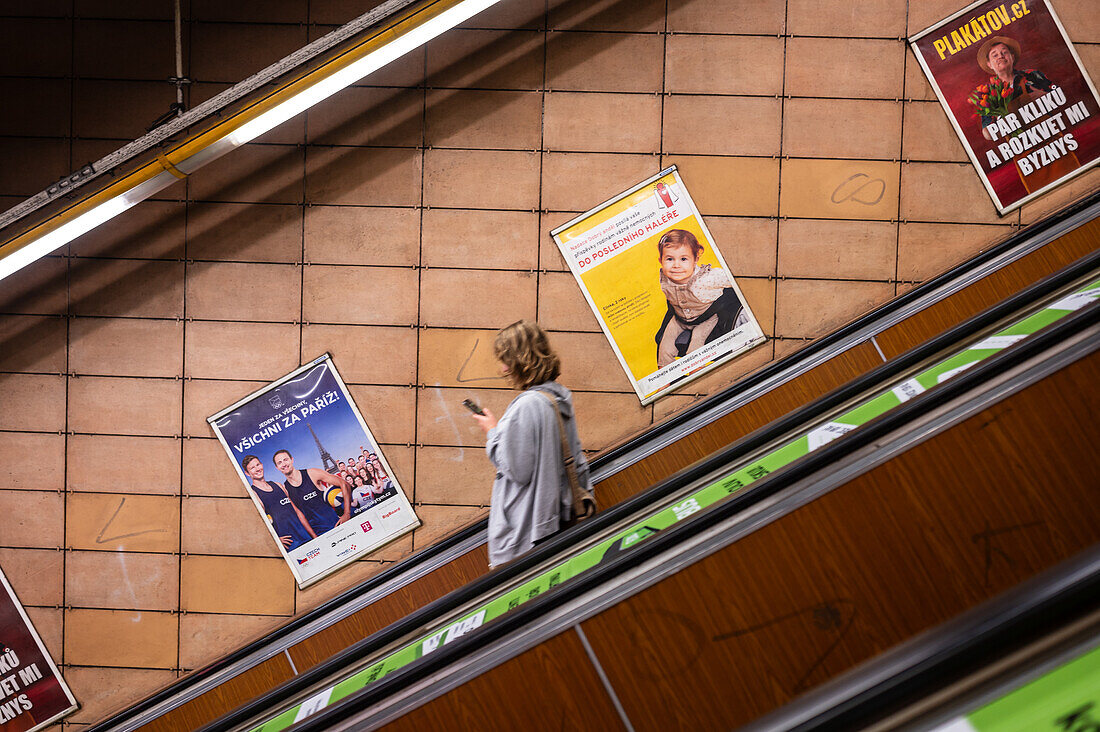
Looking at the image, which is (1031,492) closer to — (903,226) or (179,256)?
(903,226)

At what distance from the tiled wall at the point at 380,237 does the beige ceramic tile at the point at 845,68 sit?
16 millimetres

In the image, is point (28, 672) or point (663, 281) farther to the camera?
point (28, 672)

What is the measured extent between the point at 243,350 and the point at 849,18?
13.0ft

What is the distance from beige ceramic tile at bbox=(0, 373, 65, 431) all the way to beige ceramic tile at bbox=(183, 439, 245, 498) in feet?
2.58

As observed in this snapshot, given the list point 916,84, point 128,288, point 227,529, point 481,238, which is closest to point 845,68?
point 916,84

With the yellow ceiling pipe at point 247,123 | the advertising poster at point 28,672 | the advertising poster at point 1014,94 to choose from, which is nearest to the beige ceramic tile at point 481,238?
the yellow ceiling pipe at point 247,123

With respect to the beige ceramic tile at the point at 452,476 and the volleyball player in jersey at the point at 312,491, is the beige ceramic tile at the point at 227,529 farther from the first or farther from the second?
the beige ceramic tile at the point at 452,476

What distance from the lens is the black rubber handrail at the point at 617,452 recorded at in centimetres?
322

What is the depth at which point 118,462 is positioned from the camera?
3674 mm

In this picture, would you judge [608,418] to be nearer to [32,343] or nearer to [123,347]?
[123,347]

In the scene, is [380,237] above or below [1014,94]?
above

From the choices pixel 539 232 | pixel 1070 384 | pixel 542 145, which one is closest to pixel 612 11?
pixel 542 145

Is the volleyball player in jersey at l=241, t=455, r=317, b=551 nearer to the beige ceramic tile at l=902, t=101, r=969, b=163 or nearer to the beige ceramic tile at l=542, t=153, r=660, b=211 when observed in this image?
the beige ceramic tile at l=542, t=153, r=660, b=211

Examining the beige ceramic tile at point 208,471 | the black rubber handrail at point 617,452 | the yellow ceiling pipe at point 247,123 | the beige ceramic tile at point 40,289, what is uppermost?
the beige ceramic tile at point 40,289
